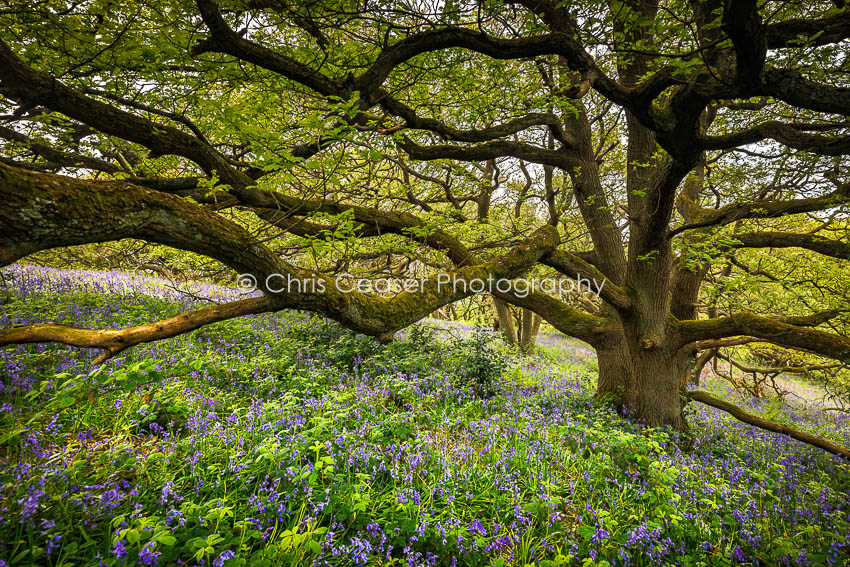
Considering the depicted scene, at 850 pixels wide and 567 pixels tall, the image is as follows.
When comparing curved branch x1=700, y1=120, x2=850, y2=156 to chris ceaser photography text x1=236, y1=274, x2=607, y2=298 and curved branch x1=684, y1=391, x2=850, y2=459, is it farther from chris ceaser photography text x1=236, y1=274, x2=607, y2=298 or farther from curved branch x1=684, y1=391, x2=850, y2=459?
curved branch x1=684, y1=391, x2=850, y2=459

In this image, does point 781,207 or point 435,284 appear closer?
point 435,284

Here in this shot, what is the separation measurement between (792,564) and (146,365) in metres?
6.32

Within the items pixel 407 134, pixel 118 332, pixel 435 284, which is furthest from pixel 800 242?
pixel 118 332

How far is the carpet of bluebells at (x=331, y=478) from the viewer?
2305 millimetres

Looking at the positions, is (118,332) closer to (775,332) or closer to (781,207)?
(775,332)

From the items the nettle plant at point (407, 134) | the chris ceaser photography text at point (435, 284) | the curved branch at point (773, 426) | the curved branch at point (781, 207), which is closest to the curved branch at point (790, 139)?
the nettle plant at point (407, 134)

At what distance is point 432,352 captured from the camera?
8016 millimetres

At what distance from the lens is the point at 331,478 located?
3072 millimetres

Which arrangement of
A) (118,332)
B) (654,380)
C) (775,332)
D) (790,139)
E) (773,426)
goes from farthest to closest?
(654,380), (773,426), (775,332), (790,139), (118,332)

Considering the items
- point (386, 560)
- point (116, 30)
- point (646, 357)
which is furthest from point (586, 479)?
point (116, 30)

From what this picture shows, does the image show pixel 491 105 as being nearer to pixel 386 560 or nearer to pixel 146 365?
pixel 146 365

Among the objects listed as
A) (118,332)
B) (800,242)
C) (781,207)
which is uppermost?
(781,207)

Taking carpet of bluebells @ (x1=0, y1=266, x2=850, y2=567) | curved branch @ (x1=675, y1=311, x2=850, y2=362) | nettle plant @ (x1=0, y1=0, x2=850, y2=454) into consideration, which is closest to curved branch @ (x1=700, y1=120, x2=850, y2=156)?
nettle plant @ (x1=0, y1=0, x2=850, y2=454)

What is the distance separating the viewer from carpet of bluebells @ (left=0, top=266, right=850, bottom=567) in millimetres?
2305
